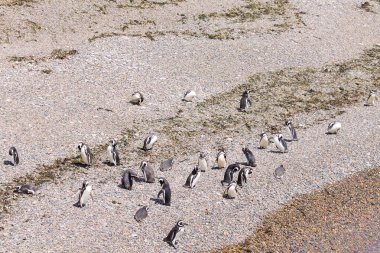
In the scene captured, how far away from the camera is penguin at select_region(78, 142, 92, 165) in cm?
1961

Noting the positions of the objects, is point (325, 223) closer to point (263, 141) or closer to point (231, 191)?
point (231, 191)

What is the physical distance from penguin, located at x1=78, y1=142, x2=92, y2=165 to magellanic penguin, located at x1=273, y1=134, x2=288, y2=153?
6.27 metres

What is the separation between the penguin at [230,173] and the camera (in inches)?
765

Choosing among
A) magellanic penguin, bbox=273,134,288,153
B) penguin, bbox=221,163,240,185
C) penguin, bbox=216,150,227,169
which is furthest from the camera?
magellanic penguin, bbox=273,134,288,153

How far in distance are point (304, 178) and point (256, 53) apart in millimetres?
11128

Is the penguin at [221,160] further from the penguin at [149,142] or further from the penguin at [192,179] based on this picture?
the penguin at [149,142]

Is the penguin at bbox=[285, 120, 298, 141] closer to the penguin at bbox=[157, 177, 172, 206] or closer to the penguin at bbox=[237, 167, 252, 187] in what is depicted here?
the penguin at bbox=[237, 167, 252, 187]

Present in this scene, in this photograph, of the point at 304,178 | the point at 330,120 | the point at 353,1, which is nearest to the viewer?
the point at 304,178

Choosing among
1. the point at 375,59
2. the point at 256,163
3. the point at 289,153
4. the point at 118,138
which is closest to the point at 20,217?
the point at 118,138

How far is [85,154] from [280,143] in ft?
21.5

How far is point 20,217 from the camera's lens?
16797 mm

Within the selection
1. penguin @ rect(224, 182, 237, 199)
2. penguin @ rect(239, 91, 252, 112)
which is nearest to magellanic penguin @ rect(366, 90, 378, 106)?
penguin @ rect(239, 91, 252, 112)

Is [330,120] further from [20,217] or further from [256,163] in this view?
[20,217]

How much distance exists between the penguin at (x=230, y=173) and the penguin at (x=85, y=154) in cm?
407
